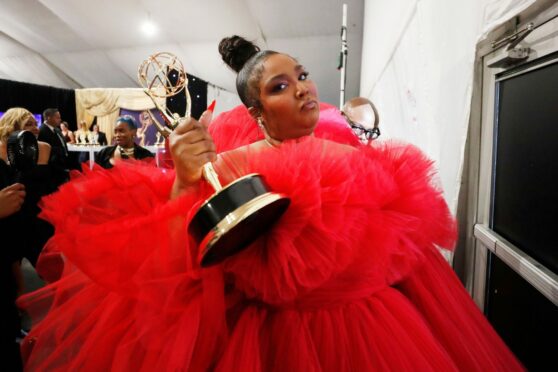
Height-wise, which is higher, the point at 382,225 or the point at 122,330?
the point at 382,225

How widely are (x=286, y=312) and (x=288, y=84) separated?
1.59 ft

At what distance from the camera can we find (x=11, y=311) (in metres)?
1.13

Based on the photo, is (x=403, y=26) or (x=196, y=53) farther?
(x=196, y=53)

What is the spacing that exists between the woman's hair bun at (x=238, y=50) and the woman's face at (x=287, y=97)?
0.48 feet

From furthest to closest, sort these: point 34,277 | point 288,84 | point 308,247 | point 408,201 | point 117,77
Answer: point 117,77 → point 34,277 → point 288,84 → point 408,201 → point 308,247

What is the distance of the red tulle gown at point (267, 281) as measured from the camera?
1.53 feet

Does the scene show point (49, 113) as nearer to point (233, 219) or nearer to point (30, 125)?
point (30, 125)

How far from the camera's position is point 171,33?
556 centimetres

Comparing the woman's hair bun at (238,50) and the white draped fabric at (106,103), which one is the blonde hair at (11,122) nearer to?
the woman's hair bun at (238,50)

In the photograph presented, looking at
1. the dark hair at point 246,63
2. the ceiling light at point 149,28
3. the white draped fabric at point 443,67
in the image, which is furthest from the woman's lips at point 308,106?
the ceiling light at point 149,28

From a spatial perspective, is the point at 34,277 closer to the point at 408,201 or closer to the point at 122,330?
the point at 122,330

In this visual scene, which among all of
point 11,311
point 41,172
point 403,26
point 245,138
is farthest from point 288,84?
point 41,172

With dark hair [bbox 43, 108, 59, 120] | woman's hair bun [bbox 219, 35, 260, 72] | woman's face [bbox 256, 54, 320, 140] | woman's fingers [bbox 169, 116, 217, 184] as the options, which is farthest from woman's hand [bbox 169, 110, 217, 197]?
dark hair [bbox 43, 108, 59, 120]

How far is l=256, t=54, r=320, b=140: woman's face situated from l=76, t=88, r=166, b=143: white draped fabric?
7.78 meters
